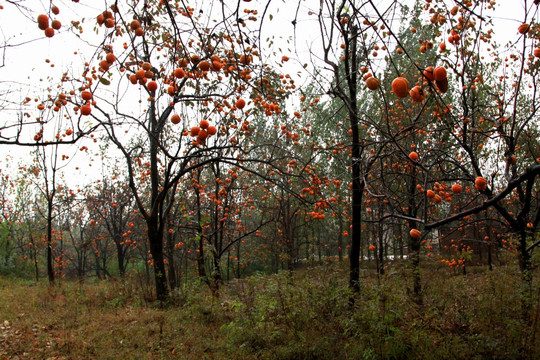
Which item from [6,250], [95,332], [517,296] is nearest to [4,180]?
[6,250]

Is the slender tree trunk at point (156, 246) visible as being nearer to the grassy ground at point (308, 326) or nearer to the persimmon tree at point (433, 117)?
the grassy ground at point (308, 326)

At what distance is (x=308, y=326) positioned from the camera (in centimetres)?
390

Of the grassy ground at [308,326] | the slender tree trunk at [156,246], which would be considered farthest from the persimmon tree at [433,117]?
the slender tree trunk at [156,246]

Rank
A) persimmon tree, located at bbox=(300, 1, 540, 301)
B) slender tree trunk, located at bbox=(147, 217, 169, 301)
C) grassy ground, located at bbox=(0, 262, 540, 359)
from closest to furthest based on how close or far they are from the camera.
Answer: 1. persimmon tree, located at bbox=(300, 1, 540, 301)
2. grassy ground, located at bbox=(0, 262, 540, 359)
3. slender tree trunk, located at bbox=(147, 217, 169, 301)

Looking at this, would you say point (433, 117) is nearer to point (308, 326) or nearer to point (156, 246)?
point (308, 326)

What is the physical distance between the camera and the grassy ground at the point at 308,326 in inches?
117

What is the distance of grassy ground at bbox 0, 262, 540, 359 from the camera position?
297cm

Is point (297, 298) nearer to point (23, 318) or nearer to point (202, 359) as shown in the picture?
point (202, 359)

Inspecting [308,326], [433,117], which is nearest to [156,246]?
[308,326]

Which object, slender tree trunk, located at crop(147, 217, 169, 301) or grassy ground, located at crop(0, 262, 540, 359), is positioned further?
slender tree trunk, located at crop(147, 217, 169, 301)

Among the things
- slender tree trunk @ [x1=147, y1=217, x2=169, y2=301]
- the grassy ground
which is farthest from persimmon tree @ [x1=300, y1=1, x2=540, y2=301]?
slender tree trunk @ [x1=147, y1=217, x2=169, y2=301]

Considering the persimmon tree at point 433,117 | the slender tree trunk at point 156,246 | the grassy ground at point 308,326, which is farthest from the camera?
the slender tree trunk at point 156,246

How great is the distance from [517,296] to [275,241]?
39.9 feet

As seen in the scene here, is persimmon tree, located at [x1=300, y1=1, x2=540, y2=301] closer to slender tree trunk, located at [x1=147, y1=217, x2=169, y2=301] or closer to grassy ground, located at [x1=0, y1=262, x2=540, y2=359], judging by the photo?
grassy ground, located at [x1=0, y1=262, x2=540, y2=359]
